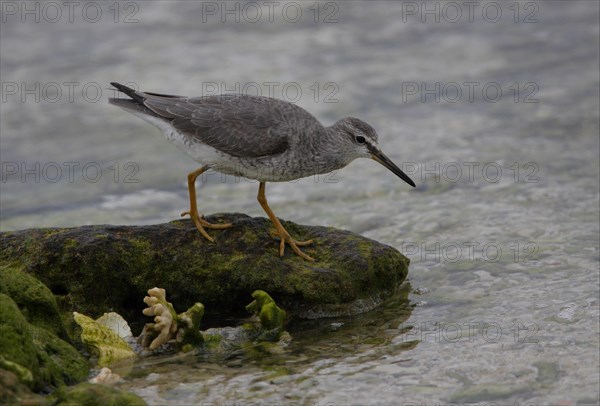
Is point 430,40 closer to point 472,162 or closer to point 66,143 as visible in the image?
point 472,162

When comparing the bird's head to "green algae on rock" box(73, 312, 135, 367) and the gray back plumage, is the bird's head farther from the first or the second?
"green algae on rock" box(73, 312, 135, 367)

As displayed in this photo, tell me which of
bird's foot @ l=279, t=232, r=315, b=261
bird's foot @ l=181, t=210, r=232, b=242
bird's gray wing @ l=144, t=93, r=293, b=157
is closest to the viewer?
bird's foot @ l=181, t=210, r=232, b=242

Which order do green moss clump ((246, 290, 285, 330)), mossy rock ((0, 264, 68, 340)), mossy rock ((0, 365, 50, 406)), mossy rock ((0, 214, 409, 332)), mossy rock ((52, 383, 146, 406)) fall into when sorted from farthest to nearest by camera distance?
mossy rock ((0, 214, 409, 332)) → green moss clump ((246, 290, 285, 330)) → mossy rock ((0, 264, 68, 340)) → mossy rock ((52, 383, 146, 406)) → mossy rock ((0, 365, 50, 406))

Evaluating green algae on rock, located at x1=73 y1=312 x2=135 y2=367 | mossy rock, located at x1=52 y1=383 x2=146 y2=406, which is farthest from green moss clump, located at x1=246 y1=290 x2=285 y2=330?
mossy rock, located at x1=52 y1=383 x2=146 y2=406

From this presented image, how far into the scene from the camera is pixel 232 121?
851cm

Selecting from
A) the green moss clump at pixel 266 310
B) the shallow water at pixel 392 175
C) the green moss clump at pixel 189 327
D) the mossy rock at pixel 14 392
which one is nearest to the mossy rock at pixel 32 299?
the shallow water at pixel 392 175

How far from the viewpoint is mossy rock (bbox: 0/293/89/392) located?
521 cm

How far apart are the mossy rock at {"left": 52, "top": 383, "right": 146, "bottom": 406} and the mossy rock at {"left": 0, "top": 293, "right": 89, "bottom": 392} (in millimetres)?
279

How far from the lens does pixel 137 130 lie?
46.5 feet

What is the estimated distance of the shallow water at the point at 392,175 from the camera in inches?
249

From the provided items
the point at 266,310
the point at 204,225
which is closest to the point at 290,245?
the point at 204,225

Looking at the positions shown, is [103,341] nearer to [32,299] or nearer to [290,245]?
[32,299]

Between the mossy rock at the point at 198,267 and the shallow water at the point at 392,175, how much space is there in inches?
15.7

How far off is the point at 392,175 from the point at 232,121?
4.09 meters
